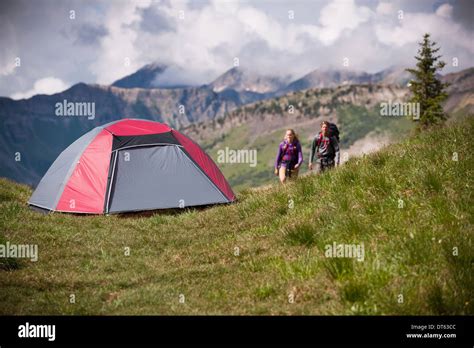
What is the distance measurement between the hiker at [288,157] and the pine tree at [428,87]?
48.0 metres

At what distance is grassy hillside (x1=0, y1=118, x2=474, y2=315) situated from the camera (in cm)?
702

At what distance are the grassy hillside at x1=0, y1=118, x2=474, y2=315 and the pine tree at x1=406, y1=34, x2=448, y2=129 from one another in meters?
54.0

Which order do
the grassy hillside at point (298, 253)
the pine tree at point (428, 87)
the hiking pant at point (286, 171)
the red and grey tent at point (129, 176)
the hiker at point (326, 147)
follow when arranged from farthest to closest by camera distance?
1. the pine tree at point (428, 87)
2. the hiking pant at point (286, 171)
3. the hiker at point (326, 147)
4. the red and grey tent at point (129, 176)
5. the grassy hillside at point (298, 253)

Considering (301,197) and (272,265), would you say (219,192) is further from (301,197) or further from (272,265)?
(272,265)

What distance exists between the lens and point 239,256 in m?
9.82

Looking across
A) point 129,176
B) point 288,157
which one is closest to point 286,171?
point 288,157

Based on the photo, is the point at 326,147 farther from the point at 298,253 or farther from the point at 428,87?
the point at 428,87

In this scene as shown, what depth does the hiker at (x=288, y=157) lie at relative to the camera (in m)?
19.8

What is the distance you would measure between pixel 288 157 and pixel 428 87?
2080 inches

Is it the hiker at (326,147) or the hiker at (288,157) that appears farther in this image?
the hiker at (288,157)

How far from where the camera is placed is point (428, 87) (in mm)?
66438

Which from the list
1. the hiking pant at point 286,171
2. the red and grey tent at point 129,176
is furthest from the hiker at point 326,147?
the red and grey tent at point 129,176

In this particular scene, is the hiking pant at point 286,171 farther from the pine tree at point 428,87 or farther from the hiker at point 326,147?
the pine tree at point 428,87

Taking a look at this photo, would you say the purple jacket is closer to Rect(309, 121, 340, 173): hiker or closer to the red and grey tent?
Rect(309, 121, 340, 173): hiker
